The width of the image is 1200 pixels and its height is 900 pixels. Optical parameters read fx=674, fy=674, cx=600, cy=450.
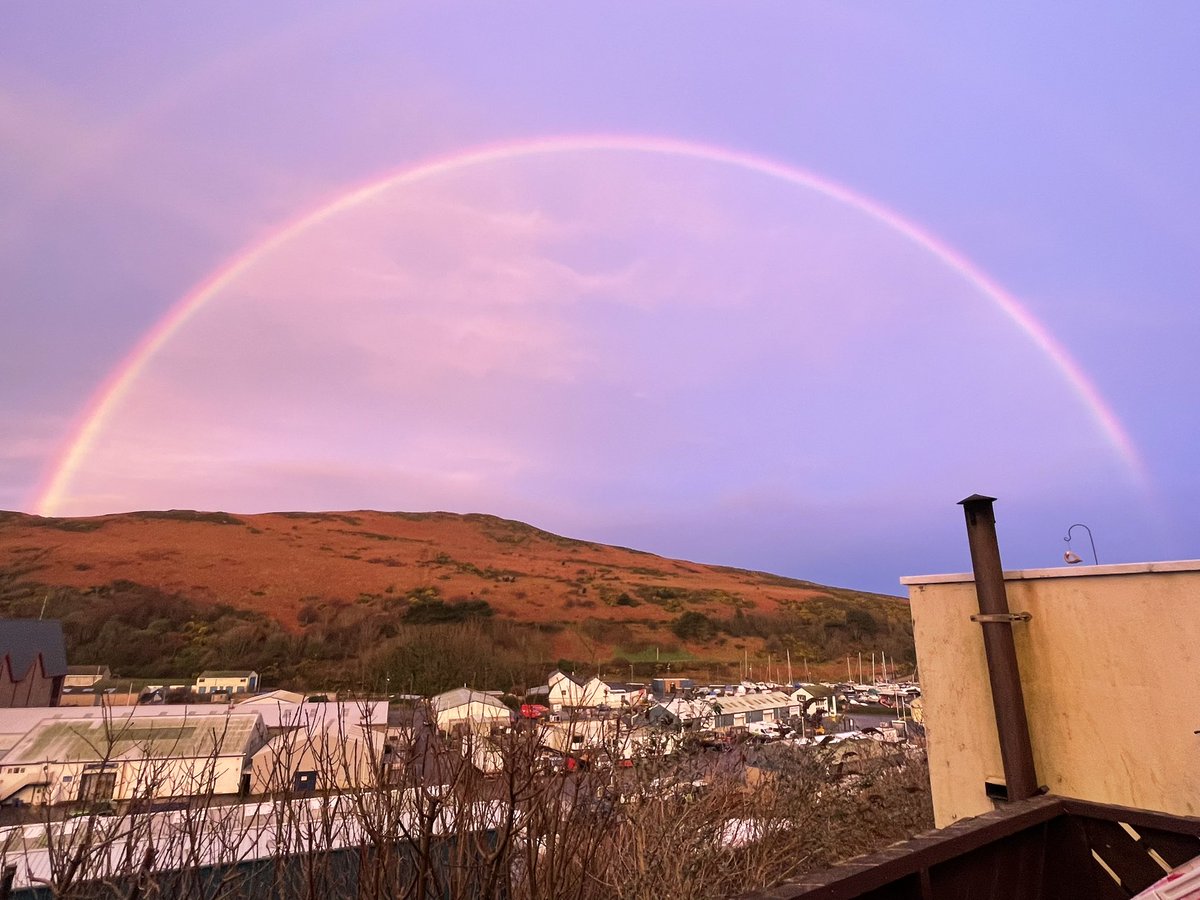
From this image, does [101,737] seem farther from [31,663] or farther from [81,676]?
[81,676]

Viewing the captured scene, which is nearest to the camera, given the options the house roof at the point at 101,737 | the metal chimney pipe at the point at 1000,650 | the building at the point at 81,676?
the metal chimney pipe at the point at 1000,650

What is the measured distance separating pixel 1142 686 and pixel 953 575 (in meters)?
1.44

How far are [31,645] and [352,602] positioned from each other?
2375 centimetres

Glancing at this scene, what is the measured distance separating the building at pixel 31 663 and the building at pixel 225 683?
7.05 meters

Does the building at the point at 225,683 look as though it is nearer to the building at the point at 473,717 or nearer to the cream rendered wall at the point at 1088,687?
the building at the point at 473,717

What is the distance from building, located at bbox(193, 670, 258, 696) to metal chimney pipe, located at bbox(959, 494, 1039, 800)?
4038cm

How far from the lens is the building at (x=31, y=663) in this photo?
3425 centimetres

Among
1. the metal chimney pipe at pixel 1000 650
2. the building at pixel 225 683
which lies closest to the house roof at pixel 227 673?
the building at pixel 225 683

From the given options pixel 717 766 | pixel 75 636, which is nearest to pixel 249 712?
pixel 717 766

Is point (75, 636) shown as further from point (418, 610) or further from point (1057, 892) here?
point (1057, 892)

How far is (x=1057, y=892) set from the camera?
Answer: 3160 mm

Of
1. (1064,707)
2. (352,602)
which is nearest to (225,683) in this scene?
(352,602)

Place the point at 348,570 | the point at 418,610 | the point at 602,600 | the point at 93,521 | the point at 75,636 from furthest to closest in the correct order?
the point at 93,521 < the point at 348,570 < the point at 602,600 < the point at 418,610 < the point at 75,636

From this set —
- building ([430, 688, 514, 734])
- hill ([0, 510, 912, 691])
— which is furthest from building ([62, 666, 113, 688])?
building ([430, 688, 514, 734])
